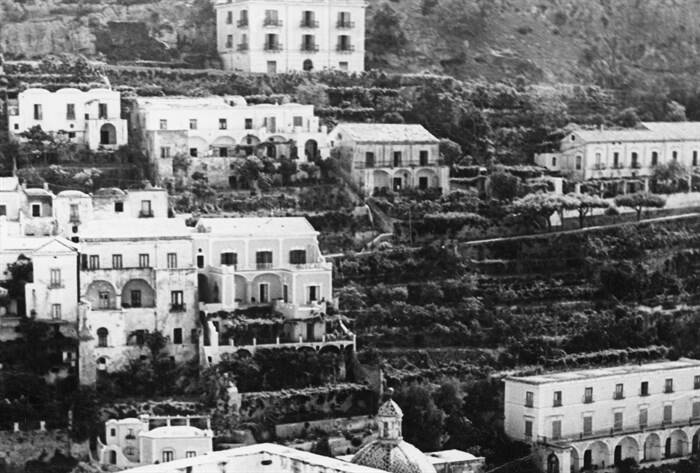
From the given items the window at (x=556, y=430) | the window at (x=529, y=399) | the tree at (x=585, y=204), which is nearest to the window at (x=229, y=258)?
the window at (x=529, y=399)

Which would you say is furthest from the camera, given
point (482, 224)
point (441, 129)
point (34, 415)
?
point (441, 129)

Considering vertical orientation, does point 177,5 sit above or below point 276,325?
above

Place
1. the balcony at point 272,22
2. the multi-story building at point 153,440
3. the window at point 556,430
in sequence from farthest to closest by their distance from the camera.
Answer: the balcony at point 272,22, the window at point 556,430, the multi-story building at point 153,440

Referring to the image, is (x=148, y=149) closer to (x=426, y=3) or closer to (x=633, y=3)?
(x=426, y=3)

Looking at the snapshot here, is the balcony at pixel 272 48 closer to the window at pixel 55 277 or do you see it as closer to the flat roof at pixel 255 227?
the flat roof at pixel 255 227

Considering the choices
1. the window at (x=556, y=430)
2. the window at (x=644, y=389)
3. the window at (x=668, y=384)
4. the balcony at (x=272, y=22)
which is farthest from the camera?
the balcony at (x=272, y=22)

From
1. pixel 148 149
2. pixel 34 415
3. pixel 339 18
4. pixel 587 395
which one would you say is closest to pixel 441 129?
pixel 339 18

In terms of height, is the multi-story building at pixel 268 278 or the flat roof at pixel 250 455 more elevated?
the multi-story building at pixel 268 278
